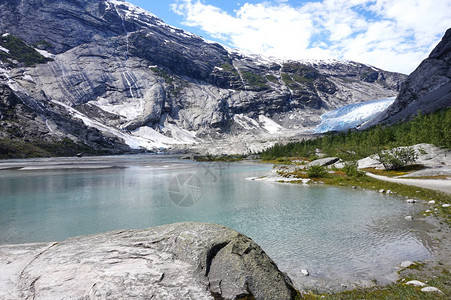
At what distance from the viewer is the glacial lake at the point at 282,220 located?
14.0 metres

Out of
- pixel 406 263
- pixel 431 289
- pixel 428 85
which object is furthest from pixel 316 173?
pixel 428 85

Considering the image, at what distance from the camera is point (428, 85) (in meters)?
149

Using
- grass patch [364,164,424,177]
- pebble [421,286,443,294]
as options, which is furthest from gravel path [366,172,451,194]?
pebble [421,286,443,294]

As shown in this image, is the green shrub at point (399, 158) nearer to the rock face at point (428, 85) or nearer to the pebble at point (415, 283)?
the pebble at point (415, 283)

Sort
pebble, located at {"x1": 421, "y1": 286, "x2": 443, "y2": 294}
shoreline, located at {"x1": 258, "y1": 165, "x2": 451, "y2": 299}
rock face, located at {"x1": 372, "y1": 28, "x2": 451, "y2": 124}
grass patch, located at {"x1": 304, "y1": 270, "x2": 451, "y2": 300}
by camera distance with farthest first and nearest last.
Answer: rock face, located at {"x1": 372, "y1": 28, "x2": 451, "y2": 124}, shoreline, located at {"x1": 258, "y1": 165, "x2": 451, "y2": 299}, pebble, located at {"x1": 421, "y1": 286, "x2": 443, "y2": 294}, grass patch, located at {"x1": 304, "y1": 270, "x2": 451, "y2": 300}

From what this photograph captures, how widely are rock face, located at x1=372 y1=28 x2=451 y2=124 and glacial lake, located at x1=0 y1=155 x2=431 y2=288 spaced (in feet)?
425

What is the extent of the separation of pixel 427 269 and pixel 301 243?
6.65 meters

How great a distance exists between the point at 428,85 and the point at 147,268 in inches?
7504

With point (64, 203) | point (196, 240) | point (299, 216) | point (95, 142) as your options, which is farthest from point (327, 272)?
point (95, 142)

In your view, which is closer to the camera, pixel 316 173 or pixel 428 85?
pixel 316 173

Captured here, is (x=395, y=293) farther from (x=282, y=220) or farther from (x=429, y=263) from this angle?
(x=282, y=220)

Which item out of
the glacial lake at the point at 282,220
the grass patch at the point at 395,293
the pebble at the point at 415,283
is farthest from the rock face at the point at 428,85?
the pebble at the point at 415,283

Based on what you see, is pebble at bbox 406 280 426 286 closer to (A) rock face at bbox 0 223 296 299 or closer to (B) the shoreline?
(B) the shoreline

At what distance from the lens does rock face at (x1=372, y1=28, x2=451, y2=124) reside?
132 meters
